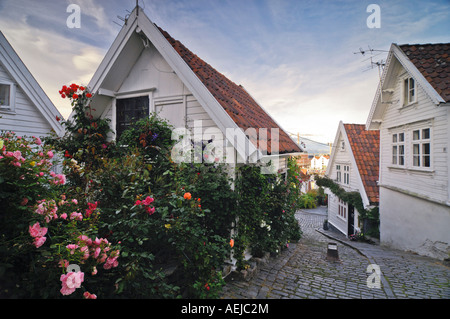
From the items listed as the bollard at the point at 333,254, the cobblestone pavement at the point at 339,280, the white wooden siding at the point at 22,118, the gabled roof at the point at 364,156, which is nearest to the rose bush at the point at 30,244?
the cobblestone pavement at the point at 339,280

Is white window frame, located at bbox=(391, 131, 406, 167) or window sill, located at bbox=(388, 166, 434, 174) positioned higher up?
white window frame, located at bbox=(391, 131, 406, 167)

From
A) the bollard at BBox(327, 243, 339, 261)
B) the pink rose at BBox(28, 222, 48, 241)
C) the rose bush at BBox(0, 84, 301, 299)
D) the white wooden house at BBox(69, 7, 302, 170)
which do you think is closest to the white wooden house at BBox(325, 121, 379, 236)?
the bollard at BBox(327, 243, 339, 261)

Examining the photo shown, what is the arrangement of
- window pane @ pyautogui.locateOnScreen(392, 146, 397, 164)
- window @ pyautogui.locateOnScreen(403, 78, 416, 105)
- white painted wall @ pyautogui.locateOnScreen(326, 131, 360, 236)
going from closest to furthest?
window @ pyautogui.locateOnScreen(403, 78, 416, 105)
window pane @ pyautogui.locateOnScreen(392, 146, 397, 164)
white painted wall @ pyautogui.locateOnScreen(326, 131, 360, 236)

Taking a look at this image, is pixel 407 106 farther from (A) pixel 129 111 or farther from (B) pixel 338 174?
(A) pixel 129 111

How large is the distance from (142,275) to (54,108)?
9.21 meters

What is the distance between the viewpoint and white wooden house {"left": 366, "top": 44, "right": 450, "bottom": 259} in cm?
671

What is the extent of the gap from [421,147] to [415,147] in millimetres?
547

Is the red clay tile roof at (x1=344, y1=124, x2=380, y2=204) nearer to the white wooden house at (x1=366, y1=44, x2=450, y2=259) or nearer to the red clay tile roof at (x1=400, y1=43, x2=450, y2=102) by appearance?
the white wooden house at (x1=366, y1=44, x2=450, y2=259)

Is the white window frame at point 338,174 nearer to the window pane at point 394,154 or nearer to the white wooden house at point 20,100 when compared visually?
the window pane at point 394,154

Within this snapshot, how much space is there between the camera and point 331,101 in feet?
21.8

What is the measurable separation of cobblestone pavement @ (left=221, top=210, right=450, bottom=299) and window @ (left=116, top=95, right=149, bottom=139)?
14.5 ft

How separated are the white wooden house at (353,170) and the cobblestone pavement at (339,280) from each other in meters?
7.05
